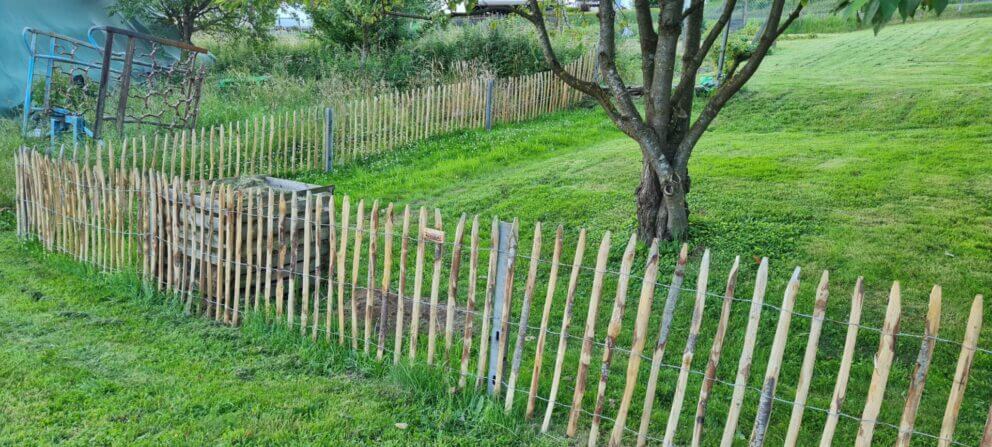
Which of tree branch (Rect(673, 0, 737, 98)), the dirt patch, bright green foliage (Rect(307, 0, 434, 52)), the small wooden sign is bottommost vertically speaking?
the dirt patch

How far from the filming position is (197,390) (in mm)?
4414

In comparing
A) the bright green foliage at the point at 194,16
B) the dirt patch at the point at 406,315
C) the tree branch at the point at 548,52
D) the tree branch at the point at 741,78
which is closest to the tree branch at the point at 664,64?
the tree branch at the point at 741,78

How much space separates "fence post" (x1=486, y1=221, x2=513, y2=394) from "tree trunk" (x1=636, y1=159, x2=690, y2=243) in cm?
269

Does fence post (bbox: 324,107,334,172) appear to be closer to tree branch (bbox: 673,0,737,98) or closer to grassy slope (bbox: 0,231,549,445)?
grassy slope (bbox: 0,231,549,445)

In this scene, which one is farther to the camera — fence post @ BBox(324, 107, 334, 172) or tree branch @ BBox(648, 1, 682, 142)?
fence post @ BBox(324, 107, 334, 172)

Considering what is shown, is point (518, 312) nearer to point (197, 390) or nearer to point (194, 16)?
point (197, 390)

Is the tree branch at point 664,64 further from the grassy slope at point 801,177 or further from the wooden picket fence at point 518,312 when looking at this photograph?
the wooden picket fence at point 518,312

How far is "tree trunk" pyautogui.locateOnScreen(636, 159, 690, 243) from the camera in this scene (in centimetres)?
645

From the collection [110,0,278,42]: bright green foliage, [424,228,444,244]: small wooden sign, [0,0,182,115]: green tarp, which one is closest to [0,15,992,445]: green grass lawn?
[424,228,444,244]: small wooden sign

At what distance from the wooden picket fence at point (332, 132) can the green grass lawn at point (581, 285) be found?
48cm

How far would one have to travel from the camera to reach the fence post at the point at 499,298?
410 cm

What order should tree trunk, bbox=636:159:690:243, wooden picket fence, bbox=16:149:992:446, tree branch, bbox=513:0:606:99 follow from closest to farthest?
wooden picket fence, bbox=16:149:992:446 → tree branch, bbox=513:0:606:99 → tree trunk, bbox=636:159:690:243

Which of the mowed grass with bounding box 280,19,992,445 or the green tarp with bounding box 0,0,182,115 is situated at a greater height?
the green tarp with bounding box 0,0,182,115

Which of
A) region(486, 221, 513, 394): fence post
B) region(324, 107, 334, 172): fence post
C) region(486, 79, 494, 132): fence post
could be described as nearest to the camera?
region(486, 221, 513, 394): fence post
